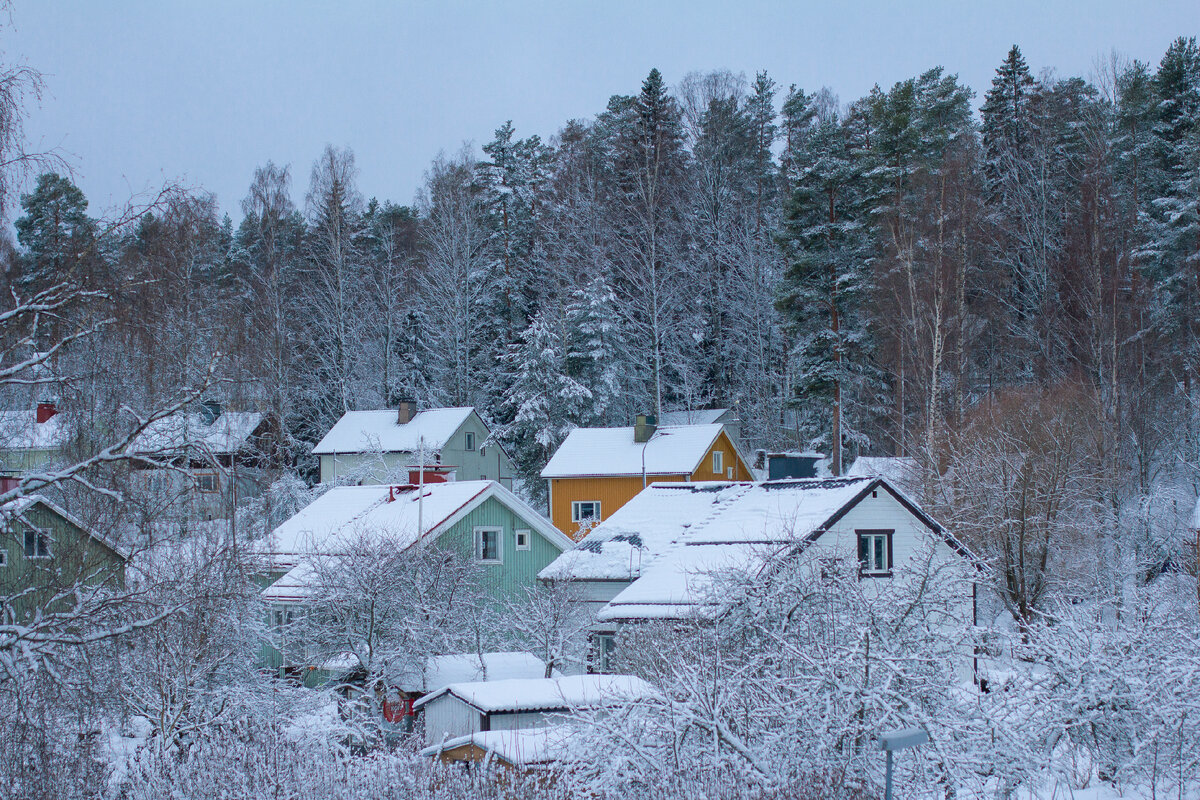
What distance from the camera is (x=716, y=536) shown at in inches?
844

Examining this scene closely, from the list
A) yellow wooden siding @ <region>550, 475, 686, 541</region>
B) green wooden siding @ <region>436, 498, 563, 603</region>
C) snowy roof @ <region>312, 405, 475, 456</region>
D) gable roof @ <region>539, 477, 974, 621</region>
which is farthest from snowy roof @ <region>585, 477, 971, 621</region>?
snowy roof @ <region>312, 405, 475, 456</region>

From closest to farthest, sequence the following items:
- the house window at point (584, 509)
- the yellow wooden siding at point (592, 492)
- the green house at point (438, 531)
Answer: the green house at point (438, 531) → the yellow wooden siding at point (592, 492) → the house window at point (584, 509)

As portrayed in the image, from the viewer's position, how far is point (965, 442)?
24844 mm

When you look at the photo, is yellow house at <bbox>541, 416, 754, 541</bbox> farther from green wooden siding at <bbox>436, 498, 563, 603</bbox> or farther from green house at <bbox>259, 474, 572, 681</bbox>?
green house at <bbox>259, 474, 572, 681</bbox>

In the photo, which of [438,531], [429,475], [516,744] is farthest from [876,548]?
[429,475]

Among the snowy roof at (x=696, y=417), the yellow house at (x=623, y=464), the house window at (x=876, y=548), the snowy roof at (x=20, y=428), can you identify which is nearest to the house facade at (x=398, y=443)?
the yellow house at (x=623, y=464)

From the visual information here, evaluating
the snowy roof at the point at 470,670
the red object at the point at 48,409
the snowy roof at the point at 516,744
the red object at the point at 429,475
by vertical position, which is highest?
the red object at the point at 48,409

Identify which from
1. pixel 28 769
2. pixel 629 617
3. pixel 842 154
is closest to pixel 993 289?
pixel 842 154

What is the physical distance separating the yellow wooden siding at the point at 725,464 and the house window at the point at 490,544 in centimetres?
1031

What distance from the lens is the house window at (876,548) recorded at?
20969 millimetres

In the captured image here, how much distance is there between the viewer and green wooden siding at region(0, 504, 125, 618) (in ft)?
29.3

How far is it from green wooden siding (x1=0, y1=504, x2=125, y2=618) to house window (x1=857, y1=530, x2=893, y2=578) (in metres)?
14.0

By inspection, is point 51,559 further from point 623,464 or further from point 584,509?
point 584,509

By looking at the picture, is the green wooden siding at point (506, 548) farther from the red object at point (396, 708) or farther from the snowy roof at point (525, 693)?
the snowy roof at point (525, 693)
